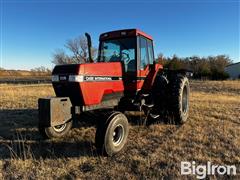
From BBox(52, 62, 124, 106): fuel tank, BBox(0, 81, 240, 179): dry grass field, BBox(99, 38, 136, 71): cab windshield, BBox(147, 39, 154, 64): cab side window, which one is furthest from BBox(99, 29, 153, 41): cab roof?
BBox(0, 81, 240, 179): dry grass field

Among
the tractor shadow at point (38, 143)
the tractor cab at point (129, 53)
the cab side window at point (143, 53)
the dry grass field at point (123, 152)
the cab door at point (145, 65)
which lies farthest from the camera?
the cab side window at point (143, 53)

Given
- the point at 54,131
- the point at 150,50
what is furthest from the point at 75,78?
the point at 150,50

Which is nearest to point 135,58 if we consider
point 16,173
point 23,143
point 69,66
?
point 69,66

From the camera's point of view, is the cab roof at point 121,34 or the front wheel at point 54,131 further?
the cab roof at point 121,34

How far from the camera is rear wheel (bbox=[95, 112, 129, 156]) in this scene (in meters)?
4.47

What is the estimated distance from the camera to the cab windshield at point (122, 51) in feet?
Result: 19.6

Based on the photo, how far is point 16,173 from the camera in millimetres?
3967

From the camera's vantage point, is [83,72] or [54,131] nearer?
[83,72]

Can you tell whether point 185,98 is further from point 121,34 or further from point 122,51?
point 121,34

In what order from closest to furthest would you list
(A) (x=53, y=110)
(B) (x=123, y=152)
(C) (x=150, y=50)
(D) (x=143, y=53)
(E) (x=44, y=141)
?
(A) (x=53, y=110)
(B) (x=123, y=152)
(E) (x=44, y=141)
(D) (x=143, y=53)
(C) (x=150, y=50)

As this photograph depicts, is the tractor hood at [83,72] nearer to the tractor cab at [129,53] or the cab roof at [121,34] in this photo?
the tractor cab at [129,53]

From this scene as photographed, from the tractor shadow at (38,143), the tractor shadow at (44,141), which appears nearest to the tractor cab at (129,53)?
the tractor shadow at (44,141)

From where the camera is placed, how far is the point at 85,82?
4.68 m

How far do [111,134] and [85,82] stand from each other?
42.1 inches
